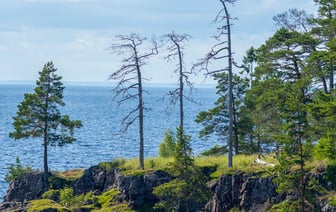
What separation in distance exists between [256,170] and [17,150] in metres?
61.8

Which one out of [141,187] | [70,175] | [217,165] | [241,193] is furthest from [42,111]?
[241,193]

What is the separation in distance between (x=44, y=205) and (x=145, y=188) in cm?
673

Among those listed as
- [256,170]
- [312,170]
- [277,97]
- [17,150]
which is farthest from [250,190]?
[17,150]

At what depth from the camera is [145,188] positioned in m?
34.6

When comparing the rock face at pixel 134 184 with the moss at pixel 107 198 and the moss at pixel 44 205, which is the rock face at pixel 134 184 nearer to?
the moss at pixel 107 198

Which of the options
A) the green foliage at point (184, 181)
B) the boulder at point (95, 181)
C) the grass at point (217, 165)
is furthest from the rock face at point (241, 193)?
the boulder at point (95, 181)

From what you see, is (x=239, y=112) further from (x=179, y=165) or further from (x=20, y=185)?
(x=20, y=185)

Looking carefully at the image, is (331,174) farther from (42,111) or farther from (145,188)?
(42,111)

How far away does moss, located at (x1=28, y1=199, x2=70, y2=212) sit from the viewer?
112 feet

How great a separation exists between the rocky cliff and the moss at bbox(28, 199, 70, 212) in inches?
33.5

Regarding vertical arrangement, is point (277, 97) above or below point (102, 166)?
above

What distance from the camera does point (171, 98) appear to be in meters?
40.8

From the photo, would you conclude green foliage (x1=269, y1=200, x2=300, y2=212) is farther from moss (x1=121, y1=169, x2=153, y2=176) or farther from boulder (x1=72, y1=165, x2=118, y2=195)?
boulder (x1=72, y1=165, x2=118, y2=195)

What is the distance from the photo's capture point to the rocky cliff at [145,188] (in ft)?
99.2
